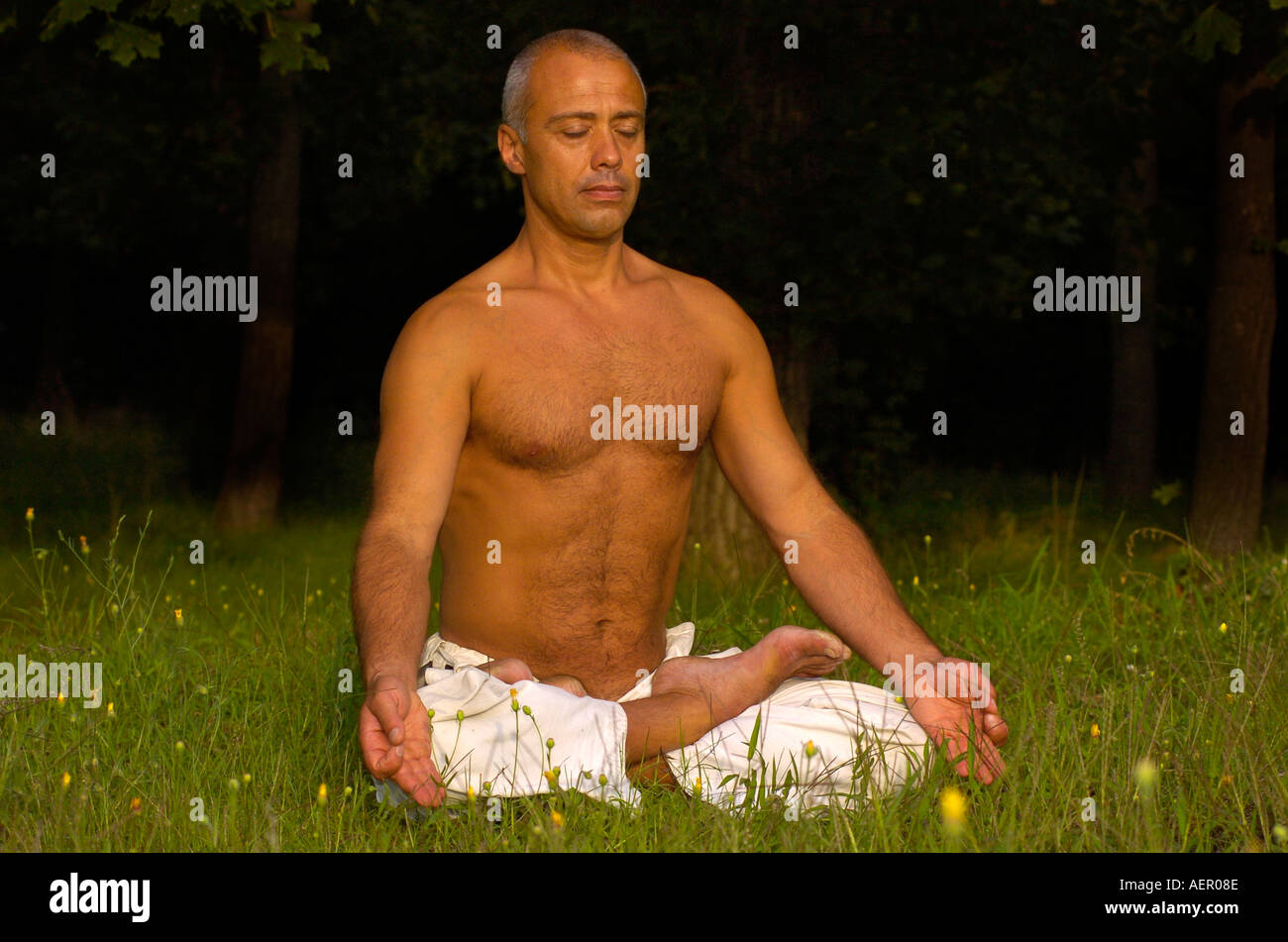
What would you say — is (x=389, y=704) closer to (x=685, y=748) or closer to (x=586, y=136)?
(x=685, y=748)

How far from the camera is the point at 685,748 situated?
4.16 metres

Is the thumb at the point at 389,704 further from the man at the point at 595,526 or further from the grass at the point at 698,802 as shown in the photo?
the grass at the point at 698,802

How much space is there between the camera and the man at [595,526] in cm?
399

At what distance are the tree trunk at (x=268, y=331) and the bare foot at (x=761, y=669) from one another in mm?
7914

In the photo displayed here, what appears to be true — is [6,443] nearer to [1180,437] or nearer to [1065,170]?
[1065,170]

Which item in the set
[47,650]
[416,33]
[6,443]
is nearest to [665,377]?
[47,650]

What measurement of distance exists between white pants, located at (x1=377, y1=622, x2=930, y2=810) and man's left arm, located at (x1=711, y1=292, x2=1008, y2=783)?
15cm

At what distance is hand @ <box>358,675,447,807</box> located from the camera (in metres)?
3.49

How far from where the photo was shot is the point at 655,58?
7539 millimetres

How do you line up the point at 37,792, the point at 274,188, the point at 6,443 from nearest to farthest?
the point at 37,792, the point at 274,188, the point at 6,443

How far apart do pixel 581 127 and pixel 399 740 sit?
1873 mm

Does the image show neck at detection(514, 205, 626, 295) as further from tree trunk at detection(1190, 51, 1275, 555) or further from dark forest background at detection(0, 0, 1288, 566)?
tree trunk at detection(1190, 51, 1275, 555)

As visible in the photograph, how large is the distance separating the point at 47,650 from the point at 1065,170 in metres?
5.54

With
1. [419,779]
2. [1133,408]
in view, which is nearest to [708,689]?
[419,779]
